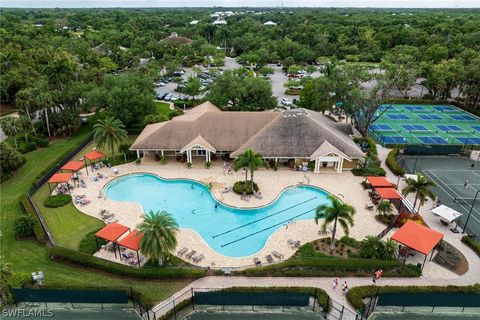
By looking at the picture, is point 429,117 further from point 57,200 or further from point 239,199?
point 57,200

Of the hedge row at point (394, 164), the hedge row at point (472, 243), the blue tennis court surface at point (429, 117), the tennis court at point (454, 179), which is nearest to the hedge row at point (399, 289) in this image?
the hedge row at point (472, 243)

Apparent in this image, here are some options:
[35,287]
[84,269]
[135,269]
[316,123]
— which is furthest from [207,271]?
[316,123]

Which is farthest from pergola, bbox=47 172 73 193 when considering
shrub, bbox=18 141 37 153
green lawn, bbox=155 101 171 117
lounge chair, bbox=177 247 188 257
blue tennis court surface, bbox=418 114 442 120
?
blue tennis court surface, bbox=418 114 442 120

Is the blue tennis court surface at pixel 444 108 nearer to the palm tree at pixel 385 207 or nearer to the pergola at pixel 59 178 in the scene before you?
the palm tree at pixel 385 207

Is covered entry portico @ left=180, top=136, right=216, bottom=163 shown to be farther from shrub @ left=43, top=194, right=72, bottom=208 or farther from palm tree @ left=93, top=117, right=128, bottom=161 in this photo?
shrub @ left=43, top=194, right=72, bottom=208

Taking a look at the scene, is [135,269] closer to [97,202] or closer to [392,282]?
[97,202]

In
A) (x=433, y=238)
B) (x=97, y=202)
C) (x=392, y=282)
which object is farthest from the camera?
(x=97, y=202)
